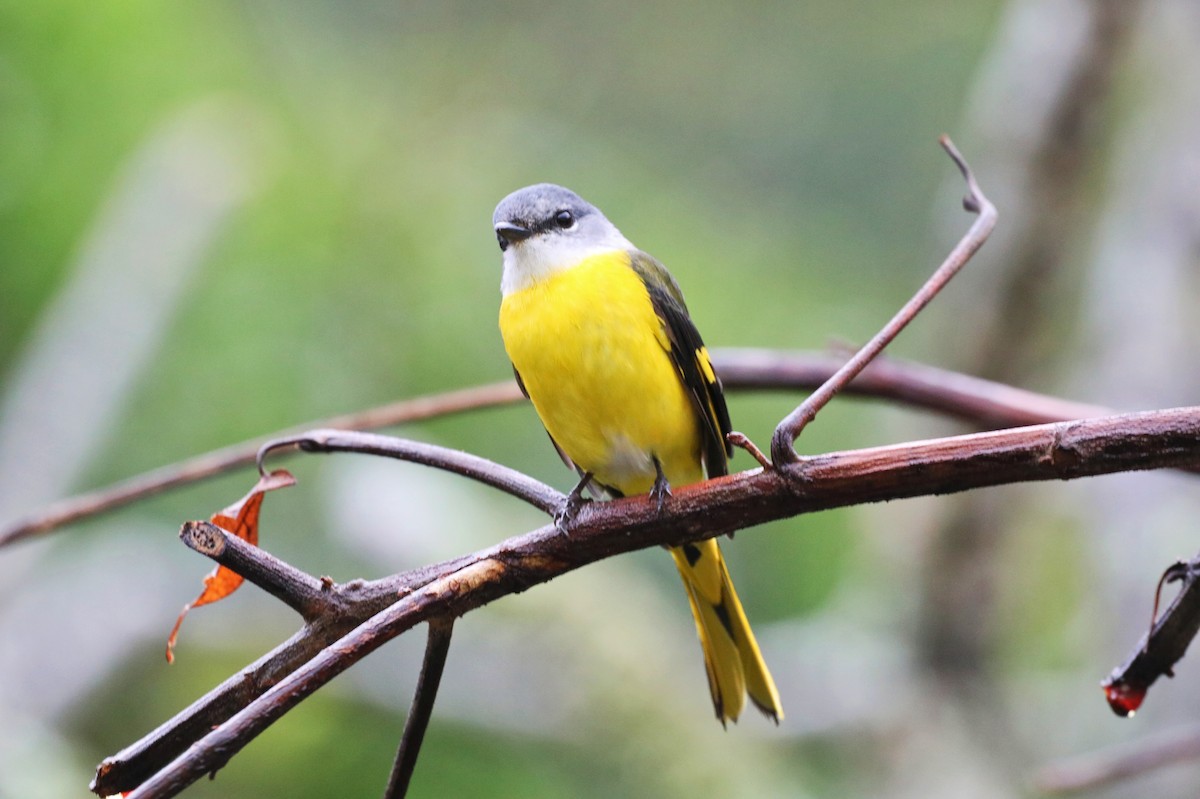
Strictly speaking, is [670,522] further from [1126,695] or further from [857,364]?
[1126,695]

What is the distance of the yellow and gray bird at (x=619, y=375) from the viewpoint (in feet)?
4.85

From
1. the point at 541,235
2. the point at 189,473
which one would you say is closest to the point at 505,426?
the point at 541,235

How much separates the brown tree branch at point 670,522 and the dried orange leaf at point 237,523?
0.13 m

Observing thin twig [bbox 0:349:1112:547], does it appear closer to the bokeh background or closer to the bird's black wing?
the bird's black wing

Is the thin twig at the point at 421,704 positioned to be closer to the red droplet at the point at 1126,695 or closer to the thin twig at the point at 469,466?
the thin twig at the point at 469,466

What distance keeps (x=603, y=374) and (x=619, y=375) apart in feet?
0.07

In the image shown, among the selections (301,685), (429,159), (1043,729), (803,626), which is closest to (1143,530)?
(1043,729)

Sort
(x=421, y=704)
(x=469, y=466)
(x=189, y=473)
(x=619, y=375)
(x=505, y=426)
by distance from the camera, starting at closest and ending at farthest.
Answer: (x=421, y=704) < (x=469, y=466) < (x=189, y=473) < (x=619, y=375) < (x=505, y=426)

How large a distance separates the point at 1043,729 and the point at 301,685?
3569mm

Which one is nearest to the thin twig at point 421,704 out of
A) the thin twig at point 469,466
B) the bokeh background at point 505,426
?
the thin twig at point 469,466

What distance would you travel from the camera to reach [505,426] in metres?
4.32

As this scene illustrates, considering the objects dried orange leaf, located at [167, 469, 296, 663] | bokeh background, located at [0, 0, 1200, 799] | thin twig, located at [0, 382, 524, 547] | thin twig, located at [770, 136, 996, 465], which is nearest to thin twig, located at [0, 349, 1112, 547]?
thin twig, located at [0, 382, 524, 547]

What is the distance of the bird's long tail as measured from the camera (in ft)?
4.02

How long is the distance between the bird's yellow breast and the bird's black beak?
0.11 meters
